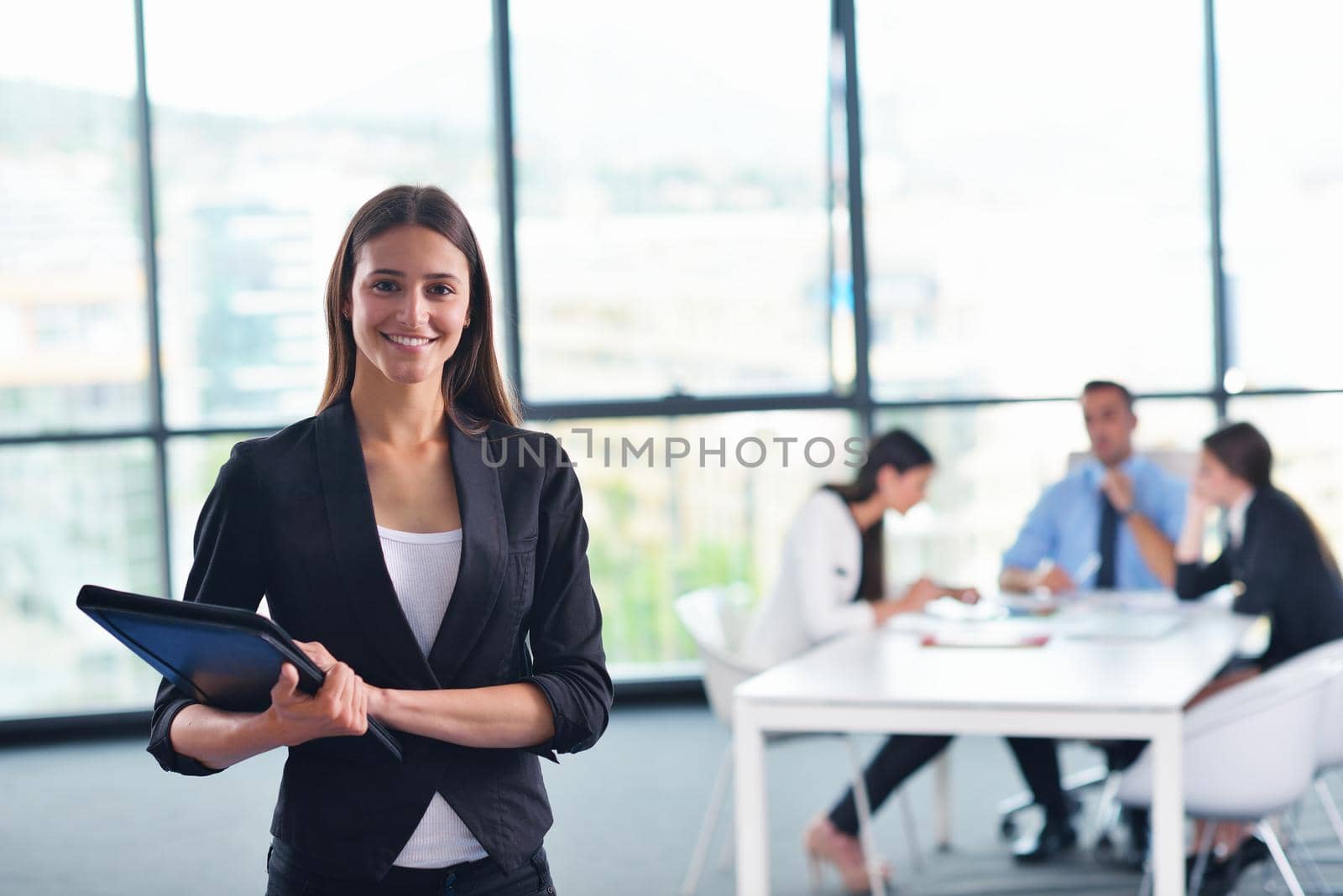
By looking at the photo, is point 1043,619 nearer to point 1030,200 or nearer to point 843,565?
point 843,565

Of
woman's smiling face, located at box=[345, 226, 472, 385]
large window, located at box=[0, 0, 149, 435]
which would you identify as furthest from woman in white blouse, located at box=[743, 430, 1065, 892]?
large window, located at box=[0, 0, 149, 435]

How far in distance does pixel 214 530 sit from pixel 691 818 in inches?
135

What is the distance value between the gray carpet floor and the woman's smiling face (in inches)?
107

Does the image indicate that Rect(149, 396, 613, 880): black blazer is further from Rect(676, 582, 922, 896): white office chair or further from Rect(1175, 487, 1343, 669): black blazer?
Rect(1175, 487, 1343, 669): black blazer

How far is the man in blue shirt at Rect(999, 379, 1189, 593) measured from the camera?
195 inches

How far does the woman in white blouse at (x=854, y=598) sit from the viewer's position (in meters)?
3.96

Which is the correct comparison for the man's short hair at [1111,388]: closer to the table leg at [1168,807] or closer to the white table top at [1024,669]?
A: the white table top at [1024,669]

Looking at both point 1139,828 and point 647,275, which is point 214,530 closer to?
point 1139,828

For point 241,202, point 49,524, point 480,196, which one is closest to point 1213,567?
point 480,196

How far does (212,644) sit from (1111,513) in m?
4.21

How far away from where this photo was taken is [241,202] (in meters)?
6.23

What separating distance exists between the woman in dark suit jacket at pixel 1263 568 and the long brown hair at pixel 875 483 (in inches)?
33.7

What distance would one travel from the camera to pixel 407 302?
1.48 meters

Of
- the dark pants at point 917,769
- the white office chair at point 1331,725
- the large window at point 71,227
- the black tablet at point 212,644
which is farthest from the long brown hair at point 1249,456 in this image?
the large window at point 71,227
